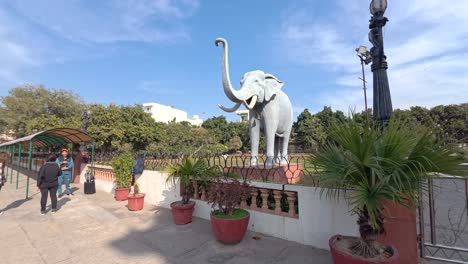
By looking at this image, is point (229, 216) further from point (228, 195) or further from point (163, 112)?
point (163, 112)

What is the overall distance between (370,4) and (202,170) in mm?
4471

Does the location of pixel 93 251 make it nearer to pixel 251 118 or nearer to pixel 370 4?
pixel 251 118

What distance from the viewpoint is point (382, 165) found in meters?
2.56

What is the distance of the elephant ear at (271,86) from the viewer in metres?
5.66

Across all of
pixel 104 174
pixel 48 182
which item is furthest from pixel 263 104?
pixel 104 174

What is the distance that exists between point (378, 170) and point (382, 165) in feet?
0.49

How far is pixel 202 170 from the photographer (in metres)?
5.21

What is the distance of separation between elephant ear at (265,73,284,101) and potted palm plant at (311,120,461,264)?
298 cm

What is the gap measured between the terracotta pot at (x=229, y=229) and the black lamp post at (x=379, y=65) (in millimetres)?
2880

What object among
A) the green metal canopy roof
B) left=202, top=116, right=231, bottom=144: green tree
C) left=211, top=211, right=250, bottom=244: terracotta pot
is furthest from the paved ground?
left=202, top=116, right=231, bottom=144: green tree

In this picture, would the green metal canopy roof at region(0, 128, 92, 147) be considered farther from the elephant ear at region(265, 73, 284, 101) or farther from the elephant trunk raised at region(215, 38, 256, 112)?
the elephant ear at region(265, 73, 284, 101)

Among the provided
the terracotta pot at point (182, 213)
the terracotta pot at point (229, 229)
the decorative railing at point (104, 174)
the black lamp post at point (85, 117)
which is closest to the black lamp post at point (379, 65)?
the terracotta pot at point (229, 229)

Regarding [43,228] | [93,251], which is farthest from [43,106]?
[93,251]

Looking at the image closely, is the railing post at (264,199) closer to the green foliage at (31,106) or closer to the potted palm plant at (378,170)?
the potted palm plant at (378,170)
